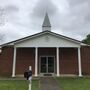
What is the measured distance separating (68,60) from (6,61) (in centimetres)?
731

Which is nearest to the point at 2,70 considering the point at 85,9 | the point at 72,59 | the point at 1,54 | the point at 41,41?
the point at 1,54

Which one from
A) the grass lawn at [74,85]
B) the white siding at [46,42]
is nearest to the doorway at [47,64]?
the white siding at [46,42]

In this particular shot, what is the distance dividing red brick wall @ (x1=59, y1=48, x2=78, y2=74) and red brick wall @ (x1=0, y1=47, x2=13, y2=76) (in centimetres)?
598

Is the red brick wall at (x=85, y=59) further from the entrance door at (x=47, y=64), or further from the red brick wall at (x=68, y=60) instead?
the entrance door at (x=47, y=64)

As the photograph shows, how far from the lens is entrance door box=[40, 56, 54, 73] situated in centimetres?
2430

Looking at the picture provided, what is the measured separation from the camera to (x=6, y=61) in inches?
967

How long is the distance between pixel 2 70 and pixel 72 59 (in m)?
8.32

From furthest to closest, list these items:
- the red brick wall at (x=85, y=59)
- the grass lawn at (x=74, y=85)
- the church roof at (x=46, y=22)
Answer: the church roof at (x=46, y=22) < the red brick wall at (x=85, y=59) < the grass lawn at (x=74, y=85)

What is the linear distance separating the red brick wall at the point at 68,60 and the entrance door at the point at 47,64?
1177 mm

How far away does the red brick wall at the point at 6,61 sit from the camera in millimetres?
24391

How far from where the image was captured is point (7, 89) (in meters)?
13.2

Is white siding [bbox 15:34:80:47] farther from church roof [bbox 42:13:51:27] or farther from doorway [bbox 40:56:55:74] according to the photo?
church roof [bbox 42:13:51:27]

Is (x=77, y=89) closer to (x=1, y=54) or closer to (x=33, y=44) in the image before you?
(x=33, y=44)

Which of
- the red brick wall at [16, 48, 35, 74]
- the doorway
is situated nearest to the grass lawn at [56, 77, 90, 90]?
the doorway
